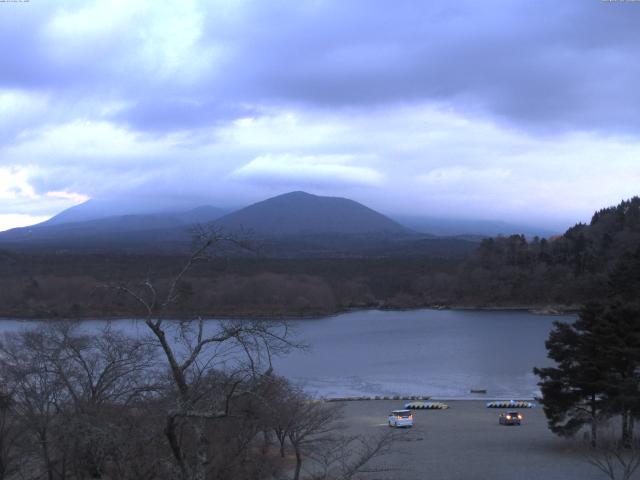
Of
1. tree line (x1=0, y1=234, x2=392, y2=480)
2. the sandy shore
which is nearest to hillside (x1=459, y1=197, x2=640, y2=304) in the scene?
the sandy shore

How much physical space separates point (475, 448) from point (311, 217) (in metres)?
106

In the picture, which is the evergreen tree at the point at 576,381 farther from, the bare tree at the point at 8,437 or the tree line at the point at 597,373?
the bare tree at the point at 8,437

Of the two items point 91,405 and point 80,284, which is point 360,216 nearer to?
point 80,284

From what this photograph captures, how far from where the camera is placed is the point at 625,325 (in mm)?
9836

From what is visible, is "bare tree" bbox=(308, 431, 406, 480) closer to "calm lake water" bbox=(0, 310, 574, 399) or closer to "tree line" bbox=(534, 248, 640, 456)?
"tree line" bbox=(534, 248, 640, 456)

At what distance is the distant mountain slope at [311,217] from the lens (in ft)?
347

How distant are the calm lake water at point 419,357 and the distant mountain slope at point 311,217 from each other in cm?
6809

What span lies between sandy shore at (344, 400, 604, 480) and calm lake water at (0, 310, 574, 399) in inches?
115

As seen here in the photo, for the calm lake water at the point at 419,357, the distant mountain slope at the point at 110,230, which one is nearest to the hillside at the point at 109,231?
the distant mountain slope at the point at 110,230

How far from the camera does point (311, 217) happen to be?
117 metres

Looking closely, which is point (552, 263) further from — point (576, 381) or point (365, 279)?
point (576, 381)

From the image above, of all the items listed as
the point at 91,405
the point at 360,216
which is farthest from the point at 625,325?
the point at 360,216

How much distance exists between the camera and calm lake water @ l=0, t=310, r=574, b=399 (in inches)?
719

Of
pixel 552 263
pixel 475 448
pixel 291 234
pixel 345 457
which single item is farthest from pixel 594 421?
pixel 291 234
